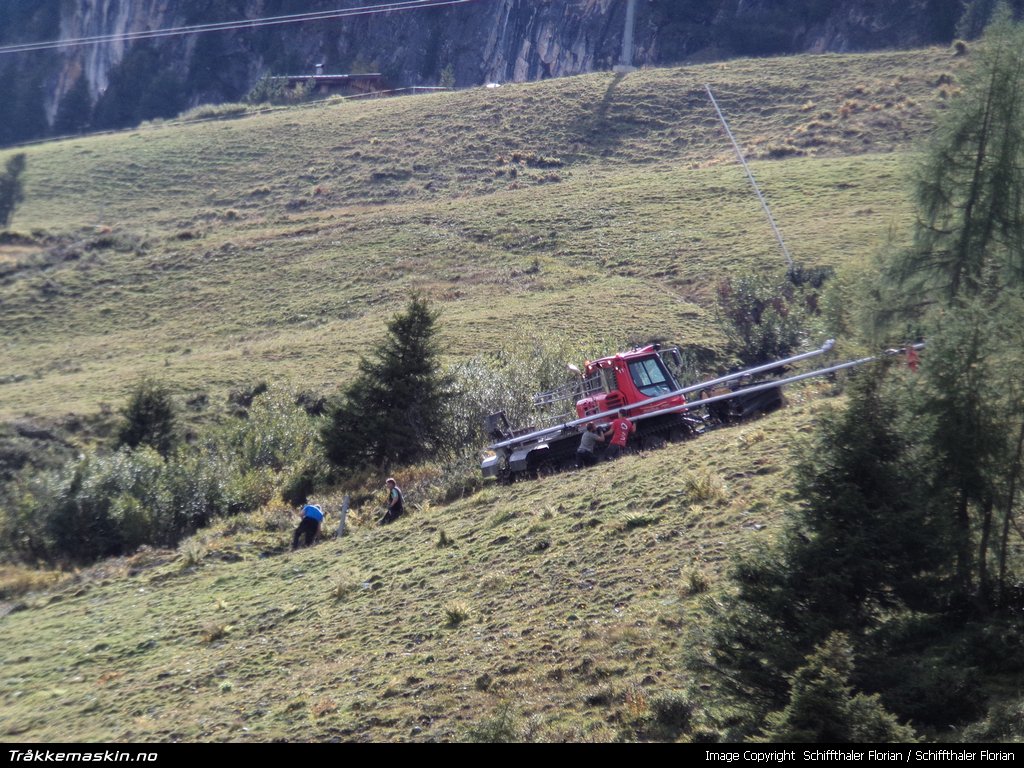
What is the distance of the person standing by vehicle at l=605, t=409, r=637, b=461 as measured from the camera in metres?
18.1

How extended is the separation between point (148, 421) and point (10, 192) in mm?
46902

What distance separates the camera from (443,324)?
35.0 metres

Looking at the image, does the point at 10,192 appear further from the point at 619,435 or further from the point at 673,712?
the point at 673,712

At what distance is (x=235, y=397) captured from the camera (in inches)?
1319

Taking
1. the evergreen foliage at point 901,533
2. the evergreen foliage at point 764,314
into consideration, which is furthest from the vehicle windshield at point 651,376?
the evergreen foliage at point 901,533

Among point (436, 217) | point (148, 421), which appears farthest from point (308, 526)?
point (436, 217)

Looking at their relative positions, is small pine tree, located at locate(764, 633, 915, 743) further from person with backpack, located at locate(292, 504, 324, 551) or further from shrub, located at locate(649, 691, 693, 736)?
person with backpack, located at locate(292, 504, 324, 551)

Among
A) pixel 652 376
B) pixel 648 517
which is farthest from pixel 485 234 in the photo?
pixel 648 517

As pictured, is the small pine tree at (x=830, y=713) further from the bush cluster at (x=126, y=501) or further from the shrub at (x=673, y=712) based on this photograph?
the bush cluster at (x=126, y=501)

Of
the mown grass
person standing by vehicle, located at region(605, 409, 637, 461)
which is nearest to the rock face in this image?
person standing by vehicle, located at region(605, 409, 637, 461)

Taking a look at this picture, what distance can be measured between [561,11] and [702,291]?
8343 cm

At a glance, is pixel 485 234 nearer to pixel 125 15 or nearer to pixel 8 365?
pixel 8 365

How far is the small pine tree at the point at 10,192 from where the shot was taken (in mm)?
64188

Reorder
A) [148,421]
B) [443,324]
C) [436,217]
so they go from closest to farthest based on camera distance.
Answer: [148,421] < [443,324] < [436,217]
